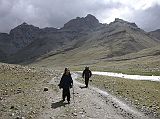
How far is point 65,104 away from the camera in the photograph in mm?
25953

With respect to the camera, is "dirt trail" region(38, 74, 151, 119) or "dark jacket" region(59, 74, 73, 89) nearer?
"dirt trail" region(38, 74, 151, 119)

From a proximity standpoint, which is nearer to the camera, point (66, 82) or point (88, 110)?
point (88, 110)

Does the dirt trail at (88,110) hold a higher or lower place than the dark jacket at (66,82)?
lower

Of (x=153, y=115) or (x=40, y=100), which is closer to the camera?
(x=153, y=115)

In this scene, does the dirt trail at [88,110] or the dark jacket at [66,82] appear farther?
the dark jacket at [66,82]

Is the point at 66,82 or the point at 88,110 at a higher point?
the point at 66,82

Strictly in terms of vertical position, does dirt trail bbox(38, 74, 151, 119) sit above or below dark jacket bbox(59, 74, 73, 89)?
below

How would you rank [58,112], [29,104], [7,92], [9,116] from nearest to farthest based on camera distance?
[9,116] < [58,112] < [29,104] < [7,92]

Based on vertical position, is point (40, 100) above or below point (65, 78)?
below

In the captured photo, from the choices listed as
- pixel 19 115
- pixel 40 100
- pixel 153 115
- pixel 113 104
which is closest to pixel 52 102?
pixel 40 100

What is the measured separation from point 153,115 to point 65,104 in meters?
6.75

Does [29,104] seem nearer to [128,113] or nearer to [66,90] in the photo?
[66,90]

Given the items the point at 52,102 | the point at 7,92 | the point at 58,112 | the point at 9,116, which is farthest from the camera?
the point at 7,92

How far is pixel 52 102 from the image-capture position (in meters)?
26.7
